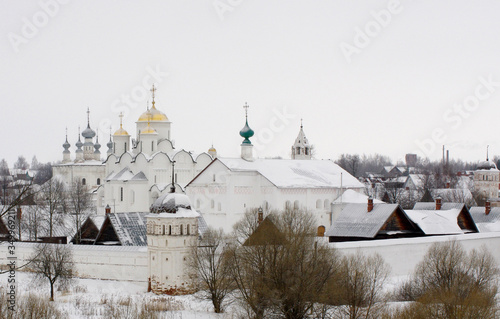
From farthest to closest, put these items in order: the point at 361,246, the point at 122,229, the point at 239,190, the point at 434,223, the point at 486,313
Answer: the point at 239,190, the point at 434,223, the point at 122,229, the point at 361,246, the point at 486,313

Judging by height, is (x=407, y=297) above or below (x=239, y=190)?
below

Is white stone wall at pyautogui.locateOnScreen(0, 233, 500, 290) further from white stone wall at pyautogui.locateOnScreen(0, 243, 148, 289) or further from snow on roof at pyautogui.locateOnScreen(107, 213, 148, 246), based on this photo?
snow on roof at pyautogui.locateOnScreen(107, 213, 148, 246)

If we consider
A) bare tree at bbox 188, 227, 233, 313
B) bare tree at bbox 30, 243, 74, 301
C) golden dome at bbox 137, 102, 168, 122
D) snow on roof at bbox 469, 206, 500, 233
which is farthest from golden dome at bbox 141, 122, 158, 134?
bare tree at bbox 188, 227, 233, 313

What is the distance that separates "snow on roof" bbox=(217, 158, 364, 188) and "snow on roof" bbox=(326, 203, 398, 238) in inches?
254

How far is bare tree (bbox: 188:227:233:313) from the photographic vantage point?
22.3 m

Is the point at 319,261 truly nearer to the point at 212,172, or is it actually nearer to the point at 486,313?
the point at 486,313

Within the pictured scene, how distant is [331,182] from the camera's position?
38594mm

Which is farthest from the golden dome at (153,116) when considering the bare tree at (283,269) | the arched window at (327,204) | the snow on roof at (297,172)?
the bare tree at (283,269)

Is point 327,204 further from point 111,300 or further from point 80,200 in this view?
point 111,300

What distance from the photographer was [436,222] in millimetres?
30625

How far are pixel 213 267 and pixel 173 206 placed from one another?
2.25m

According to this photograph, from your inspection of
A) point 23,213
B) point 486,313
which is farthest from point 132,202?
point 486,313

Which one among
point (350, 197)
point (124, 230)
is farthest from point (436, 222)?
point (124, 230)

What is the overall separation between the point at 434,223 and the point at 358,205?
2.90m
